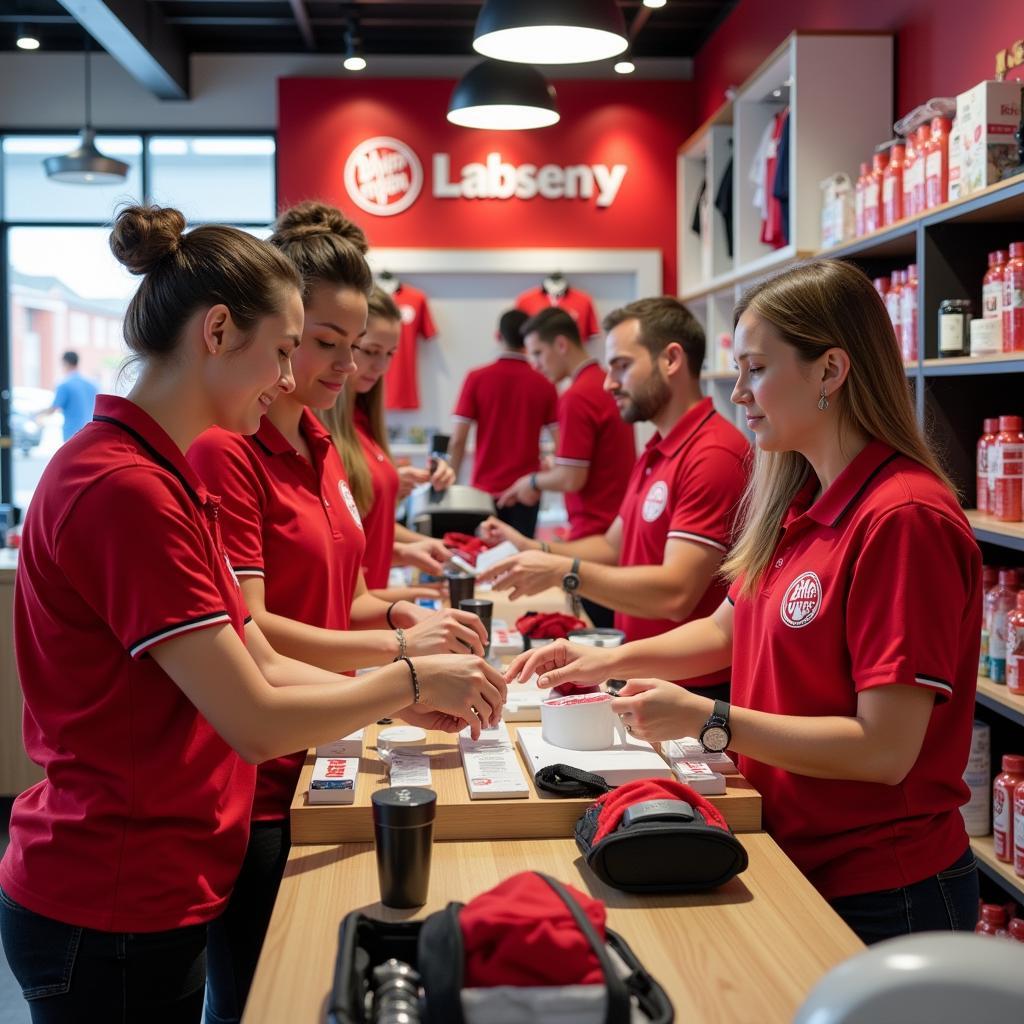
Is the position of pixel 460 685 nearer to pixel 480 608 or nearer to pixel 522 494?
pixel 480 608

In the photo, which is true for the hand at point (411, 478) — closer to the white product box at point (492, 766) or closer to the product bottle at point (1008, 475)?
the product bottle at point (1008, 475)

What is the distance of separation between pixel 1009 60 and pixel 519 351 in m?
3.95

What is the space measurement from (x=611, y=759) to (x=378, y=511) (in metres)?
1.48

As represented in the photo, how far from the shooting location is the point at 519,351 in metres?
7.49

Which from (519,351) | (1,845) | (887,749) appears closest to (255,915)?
(887,749)

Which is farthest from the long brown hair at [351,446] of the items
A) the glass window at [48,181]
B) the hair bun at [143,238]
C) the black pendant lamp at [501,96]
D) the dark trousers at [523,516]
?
the glass window at [48,181]

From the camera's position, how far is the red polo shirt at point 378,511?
3242 millimetres

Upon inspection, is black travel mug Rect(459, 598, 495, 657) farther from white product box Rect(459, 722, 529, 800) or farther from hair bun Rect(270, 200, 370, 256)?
hair bun Rect(270, 200, 370, 256)

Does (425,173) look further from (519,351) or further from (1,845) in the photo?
(1,845)

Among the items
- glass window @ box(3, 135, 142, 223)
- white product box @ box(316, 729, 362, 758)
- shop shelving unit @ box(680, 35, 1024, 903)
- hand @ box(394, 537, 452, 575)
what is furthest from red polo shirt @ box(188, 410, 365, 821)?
glass window @ box(3, 135, 142, 223)

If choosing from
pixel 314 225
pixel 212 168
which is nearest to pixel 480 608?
pixel 314 225

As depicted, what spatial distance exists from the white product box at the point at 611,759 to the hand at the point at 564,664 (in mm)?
162

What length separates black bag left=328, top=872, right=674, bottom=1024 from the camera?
1126 millimetres

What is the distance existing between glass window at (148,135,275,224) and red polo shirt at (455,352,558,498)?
9.74 feet
